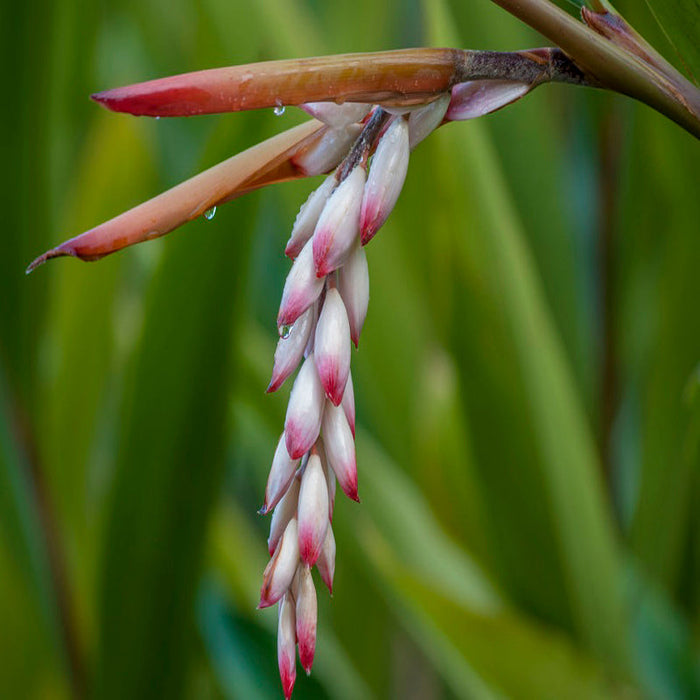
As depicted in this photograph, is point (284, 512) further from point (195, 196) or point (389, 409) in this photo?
point (389, 409)

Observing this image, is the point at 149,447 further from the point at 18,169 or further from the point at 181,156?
the point at 181,156

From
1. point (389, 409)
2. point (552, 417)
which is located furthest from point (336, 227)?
point (389, 409)

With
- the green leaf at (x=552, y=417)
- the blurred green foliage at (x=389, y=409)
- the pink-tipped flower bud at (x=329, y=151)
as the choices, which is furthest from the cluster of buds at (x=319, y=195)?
the green leaf at (x=552, y=417)

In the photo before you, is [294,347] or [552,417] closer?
[294,347]

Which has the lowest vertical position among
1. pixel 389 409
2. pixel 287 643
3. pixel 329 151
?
pixel 389 409

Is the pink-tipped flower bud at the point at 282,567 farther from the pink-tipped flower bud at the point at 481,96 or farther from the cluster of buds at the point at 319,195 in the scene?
the pink-tipped flower bud at the point at 481,96

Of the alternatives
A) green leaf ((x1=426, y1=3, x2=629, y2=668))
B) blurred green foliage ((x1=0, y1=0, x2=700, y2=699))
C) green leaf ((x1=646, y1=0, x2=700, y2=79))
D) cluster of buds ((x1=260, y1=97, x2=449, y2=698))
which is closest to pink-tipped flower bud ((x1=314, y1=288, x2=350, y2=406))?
cluster of buds ((x1=260, y1=97, x2=449, y2=698))
